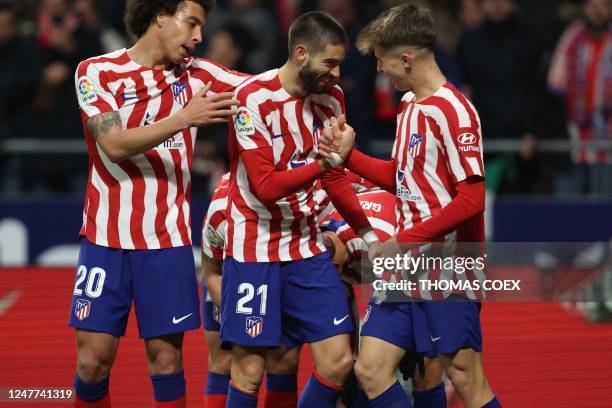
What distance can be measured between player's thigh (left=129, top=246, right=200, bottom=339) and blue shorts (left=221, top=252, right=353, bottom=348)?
17 centimetres

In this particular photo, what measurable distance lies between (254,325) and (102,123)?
1.05 m

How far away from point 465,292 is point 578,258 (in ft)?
11.9

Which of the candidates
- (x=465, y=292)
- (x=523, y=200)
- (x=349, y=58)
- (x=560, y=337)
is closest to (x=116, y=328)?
(x=465, y=292)

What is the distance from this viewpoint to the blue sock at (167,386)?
4941 millimetres

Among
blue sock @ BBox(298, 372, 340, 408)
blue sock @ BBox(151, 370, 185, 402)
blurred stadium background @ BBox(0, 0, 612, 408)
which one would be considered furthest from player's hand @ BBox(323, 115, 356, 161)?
blurred stadium background @ BBox(0, 0, 612, 408)

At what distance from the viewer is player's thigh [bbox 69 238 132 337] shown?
4.89 meters

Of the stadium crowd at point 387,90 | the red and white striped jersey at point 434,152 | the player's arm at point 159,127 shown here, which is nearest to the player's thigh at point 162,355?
the player's arm at point 159,127

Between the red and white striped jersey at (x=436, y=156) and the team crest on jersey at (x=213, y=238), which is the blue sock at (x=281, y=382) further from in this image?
the red and white striped jersey at (x=436, y=156)

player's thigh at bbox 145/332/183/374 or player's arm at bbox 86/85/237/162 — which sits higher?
player's arm at bbox 86/85/237/162

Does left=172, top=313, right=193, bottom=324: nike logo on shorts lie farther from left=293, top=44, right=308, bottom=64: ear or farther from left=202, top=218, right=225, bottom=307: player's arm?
left=293, top=44, right=308, bottom=64: ear

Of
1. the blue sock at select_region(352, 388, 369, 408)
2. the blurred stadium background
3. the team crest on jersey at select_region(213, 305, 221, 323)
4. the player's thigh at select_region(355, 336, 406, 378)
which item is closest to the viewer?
the player's thigh at select_region(355, 336, 406, 378)

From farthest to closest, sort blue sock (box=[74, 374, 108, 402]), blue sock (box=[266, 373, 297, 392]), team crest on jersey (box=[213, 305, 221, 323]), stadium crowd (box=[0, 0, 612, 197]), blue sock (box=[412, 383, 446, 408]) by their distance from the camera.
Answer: stadium crowd (box=[0, 0, 612, 197]), team crest on jersey (box=[213, 305, 221, 323]), blue sock (box=[266, 373, 297, 392]), blue sock (box=[412, 383, 446, 408]), blue sock (box=[74, 374, 108, 402])

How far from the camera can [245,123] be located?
4793 millimetres

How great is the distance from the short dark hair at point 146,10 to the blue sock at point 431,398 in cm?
191
